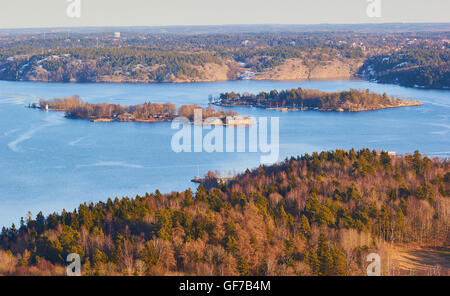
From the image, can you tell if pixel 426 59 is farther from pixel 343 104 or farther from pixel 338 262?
pixel 338 262

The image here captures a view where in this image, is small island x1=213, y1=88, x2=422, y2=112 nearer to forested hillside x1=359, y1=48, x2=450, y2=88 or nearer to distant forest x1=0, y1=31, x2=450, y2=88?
forested hillside x1=359, y1=48, x2=450, y2=88

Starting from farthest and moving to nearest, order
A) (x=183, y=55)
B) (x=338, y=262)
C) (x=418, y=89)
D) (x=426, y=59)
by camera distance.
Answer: (x=183, y=55) < (x=426, y=59) < (x=418, y=89) < (x=338, y=262)

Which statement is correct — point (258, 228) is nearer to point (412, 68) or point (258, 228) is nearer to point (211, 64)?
point (412, 68)

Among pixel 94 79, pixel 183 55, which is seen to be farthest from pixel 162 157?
pixel 183 55

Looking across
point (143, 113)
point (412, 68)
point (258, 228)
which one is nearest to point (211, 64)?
point (412, 68)

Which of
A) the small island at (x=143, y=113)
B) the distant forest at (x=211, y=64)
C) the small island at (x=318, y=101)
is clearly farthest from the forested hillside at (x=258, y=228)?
the distant forest at (x=211, y=64)

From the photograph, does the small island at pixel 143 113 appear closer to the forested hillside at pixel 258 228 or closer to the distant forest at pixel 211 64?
the forested hillside at pixel 258 228
